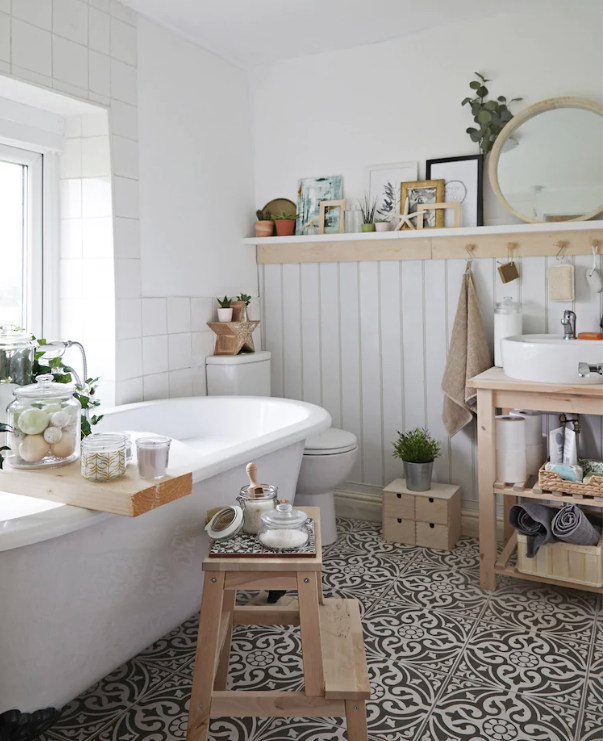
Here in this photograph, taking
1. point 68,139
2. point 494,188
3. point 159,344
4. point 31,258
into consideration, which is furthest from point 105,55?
point 494,188

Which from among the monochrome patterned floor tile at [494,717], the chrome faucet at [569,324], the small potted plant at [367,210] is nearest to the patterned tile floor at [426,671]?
the monochrome patterned floor tile at [494,717]

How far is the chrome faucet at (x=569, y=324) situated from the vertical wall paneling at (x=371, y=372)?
984mm

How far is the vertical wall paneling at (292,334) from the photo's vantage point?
12.2ft

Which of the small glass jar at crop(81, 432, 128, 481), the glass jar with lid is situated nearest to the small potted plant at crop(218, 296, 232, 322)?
the glass jar with lid

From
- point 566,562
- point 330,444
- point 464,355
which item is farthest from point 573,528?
point 330,444

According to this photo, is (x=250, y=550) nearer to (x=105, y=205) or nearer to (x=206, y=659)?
(x=206, y=659)

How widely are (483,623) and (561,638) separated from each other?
0.86 feet

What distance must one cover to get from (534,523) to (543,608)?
311 millimetres

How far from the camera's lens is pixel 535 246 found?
9.96 feet

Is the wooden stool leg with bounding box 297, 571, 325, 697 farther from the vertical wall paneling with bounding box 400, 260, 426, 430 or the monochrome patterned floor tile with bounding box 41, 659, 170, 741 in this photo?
the vertical wall paneling with bounding box 400, 260, 426, 430

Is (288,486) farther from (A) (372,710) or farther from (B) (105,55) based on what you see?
(B) (105,55)

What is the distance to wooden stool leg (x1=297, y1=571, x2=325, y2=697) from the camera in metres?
1.65

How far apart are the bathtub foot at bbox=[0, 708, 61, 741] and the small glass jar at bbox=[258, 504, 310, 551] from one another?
0.67 metres

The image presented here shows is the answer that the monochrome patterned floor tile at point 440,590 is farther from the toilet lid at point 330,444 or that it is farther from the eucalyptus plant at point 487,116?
the eucalyptus plant at point 487,116
